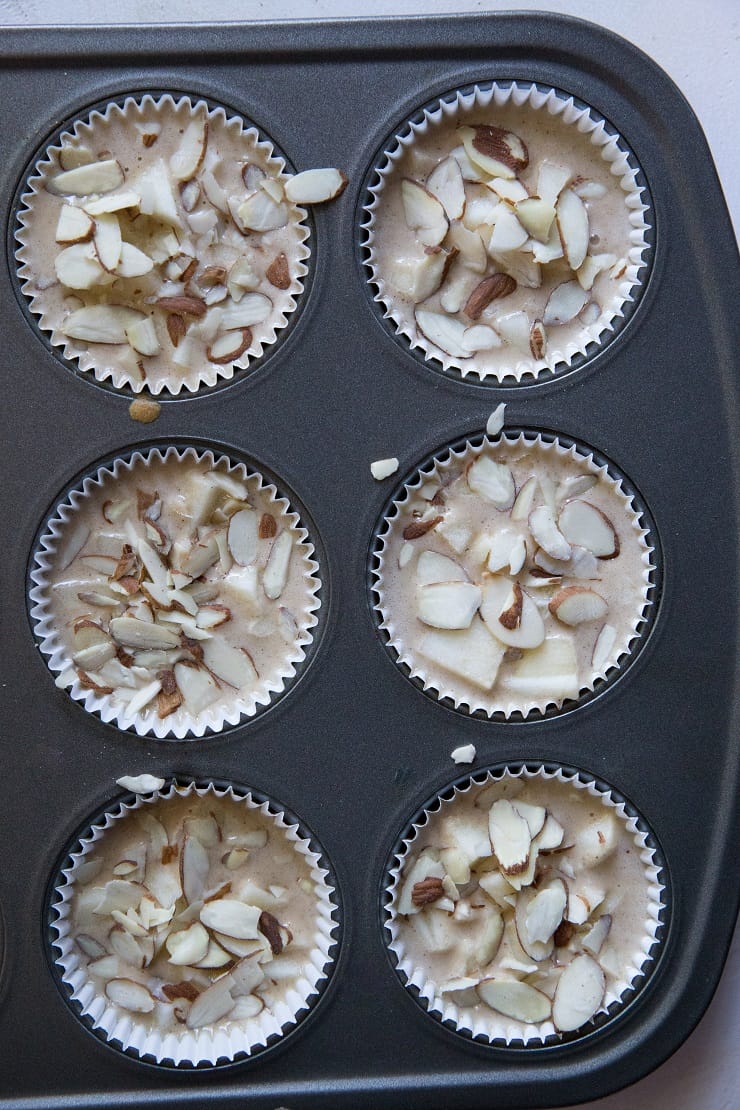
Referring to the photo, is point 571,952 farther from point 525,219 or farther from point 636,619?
point 525,219

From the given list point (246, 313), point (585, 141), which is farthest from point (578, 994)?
point (585, 141)

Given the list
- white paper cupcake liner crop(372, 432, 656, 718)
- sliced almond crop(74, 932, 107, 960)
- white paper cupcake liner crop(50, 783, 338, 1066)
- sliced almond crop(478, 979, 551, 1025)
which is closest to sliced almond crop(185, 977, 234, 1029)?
white paper cupcake liner crop(50, 783, 338, 1066)

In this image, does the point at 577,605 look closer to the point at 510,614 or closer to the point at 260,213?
the point at 510,614

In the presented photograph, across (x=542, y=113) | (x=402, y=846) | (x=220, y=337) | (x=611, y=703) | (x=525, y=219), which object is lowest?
(x=402, y=846)

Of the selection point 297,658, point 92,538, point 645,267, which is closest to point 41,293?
point 92,538

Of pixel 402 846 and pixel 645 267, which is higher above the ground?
pixel 645 267

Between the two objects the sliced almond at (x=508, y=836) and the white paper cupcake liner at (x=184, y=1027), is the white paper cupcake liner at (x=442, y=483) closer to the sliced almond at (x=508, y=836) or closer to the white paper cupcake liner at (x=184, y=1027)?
the sliced almond at (x=508, y=836)

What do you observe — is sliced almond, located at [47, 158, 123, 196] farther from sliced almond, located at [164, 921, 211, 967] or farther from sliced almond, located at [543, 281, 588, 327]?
sliced almond, located at [164, 921, 211, 967]
